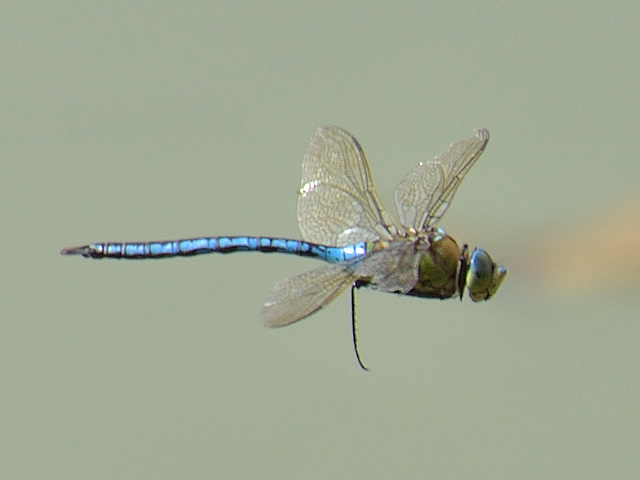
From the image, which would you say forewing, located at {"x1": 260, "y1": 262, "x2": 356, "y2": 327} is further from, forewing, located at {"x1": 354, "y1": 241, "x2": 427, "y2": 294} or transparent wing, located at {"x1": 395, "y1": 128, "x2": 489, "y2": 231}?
transparent wing, located at {"x1": 395, "y1": 128, "x2": 489, "y2": 231}

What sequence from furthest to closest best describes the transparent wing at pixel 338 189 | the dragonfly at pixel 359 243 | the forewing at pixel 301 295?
the transparent wing at pixel 338 189, the dragonfly at pixel 359 243, the forewing at pixel 301 295

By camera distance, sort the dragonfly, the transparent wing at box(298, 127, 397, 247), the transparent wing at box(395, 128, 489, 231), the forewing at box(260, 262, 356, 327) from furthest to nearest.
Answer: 1. the transparent wing at box(298, 127, 397, 247)
2. the transparent wing at box(395, 128, 489, 231)
3. the dragonfly
4. the forewing at box(260, 262, 356, 327)

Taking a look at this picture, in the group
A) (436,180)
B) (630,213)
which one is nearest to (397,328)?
(436,180)

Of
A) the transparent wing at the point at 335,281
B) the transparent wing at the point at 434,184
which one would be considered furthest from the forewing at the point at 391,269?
the transparent wing at the point at 434,184

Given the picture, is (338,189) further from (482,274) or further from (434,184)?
(482,274)

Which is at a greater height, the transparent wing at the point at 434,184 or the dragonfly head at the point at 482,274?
the transparent wing at the point at 434,184

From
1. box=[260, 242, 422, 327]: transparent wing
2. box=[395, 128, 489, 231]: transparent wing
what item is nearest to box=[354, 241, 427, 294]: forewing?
box=[260, 242, 422, 327]: transparent wing

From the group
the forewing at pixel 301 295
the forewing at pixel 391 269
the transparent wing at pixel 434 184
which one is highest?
the transparent wing at pixel 434 184

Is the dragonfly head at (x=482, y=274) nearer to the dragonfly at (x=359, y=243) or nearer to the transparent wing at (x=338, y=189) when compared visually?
the dragonfly at (x=359, y=243)
